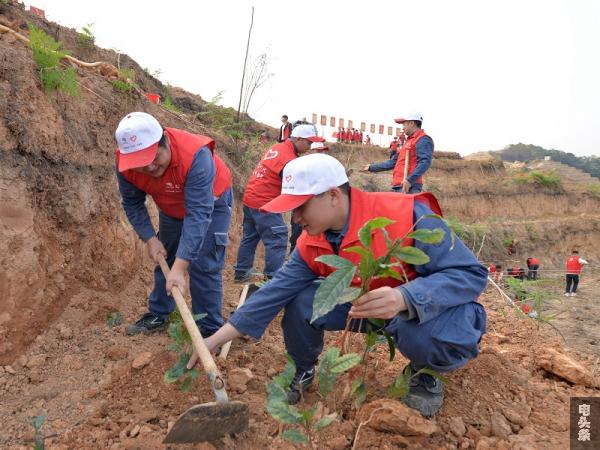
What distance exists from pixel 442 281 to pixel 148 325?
2012 mm

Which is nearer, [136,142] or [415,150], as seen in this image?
[136,142]

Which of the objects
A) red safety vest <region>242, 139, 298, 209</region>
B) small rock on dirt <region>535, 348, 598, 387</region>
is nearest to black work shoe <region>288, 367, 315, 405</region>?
small rock on dirt <region>535, 348, 598, 387</region>

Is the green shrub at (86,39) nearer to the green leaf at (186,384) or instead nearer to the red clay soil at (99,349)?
the red clay soil at (99,349)

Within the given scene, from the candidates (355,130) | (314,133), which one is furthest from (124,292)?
(355,130)

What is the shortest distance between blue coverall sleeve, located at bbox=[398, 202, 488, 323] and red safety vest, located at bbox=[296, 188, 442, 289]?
6cm

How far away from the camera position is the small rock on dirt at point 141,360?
7.62 ft

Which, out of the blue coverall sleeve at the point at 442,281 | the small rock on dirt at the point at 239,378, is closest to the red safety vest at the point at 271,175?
the small rock on dirt at the point at 239,378

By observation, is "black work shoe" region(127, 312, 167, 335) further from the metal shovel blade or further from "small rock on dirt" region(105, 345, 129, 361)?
the metal shovel blade

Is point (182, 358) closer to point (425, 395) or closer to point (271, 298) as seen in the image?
point (271, 298)

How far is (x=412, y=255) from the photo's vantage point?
1556 mm

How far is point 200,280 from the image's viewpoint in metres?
2.74

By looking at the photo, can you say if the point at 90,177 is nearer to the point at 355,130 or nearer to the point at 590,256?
the point at 355,130

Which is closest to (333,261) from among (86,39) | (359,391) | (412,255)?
(412,255)

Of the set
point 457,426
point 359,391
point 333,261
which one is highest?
point 333,261
